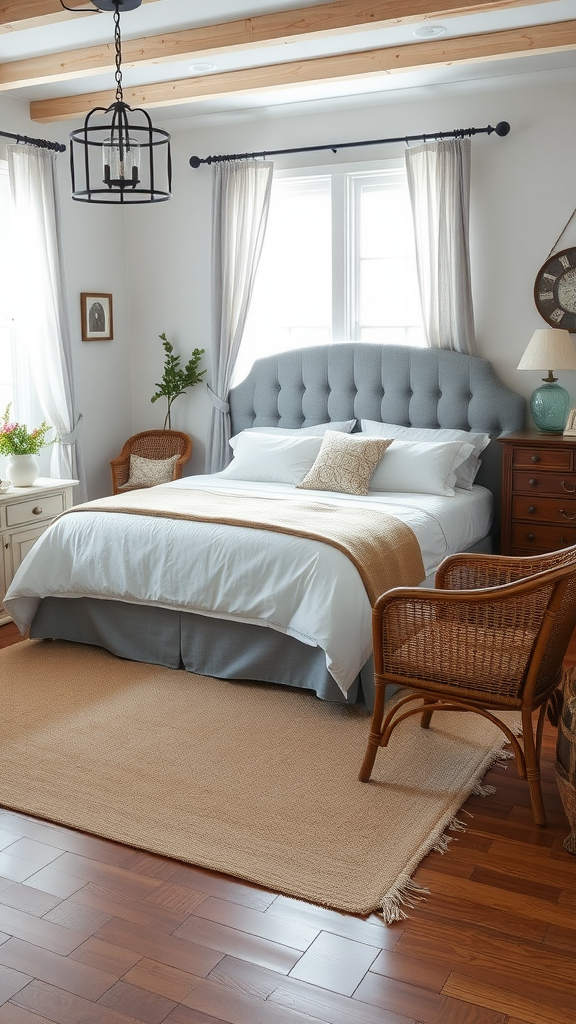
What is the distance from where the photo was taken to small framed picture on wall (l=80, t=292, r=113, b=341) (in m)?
6.01

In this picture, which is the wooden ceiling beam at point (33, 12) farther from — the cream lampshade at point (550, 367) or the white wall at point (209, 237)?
the cream lampshade at point (550, 367)

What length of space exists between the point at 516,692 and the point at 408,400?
9.67 ft

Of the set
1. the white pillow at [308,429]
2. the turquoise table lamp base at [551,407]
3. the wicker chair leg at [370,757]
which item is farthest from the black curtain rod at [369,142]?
the wicker chair leg at [370,757]

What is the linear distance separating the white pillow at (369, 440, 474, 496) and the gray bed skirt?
1423mm

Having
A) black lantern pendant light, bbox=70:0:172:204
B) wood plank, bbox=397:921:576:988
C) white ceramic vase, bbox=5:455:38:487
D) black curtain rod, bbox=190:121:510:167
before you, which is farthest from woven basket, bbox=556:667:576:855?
black curtain rod, bbox=190:121:510:167

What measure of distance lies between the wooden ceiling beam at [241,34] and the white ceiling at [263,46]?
0.08ft

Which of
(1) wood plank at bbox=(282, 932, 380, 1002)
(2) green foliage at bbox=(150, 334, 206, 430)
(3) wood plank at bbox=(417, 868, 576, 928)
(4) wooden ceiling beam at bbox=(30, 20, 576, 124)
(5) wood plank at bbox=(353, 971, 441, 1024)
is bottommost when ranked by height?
(3) wood plank at bbox=(417, 868, 576, 928)

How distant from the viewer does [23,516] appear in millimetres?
4898

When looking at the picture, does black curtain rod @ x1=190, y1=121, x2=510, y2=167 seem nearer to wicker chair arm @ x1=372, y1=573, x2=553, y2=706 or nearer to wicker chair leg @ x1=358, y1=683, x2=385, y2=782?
wicker chair arm @ x1=372, y1=573, x2=553, y2=706

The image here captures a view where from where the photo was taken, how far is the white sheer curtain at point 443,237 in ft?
16.9

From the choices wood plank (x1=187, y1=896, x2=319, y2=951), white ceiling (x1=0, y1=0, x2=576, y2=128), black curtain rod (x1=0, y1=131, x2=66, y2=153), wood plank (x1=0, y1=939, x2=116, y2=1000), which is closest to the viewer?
wood plank (x1=0, y1=939, x2=116, y2=1000)

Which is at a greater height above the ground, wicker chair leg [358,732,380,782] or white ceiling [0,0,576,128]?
white ceiling [0,0,576,128]

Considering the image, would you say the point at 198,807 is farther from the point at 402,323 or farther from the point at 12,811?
the point at 402,323

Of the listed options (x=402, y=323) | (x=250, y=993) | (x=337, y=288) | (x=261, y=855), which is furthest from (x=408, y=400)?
(x=250, y=993)
